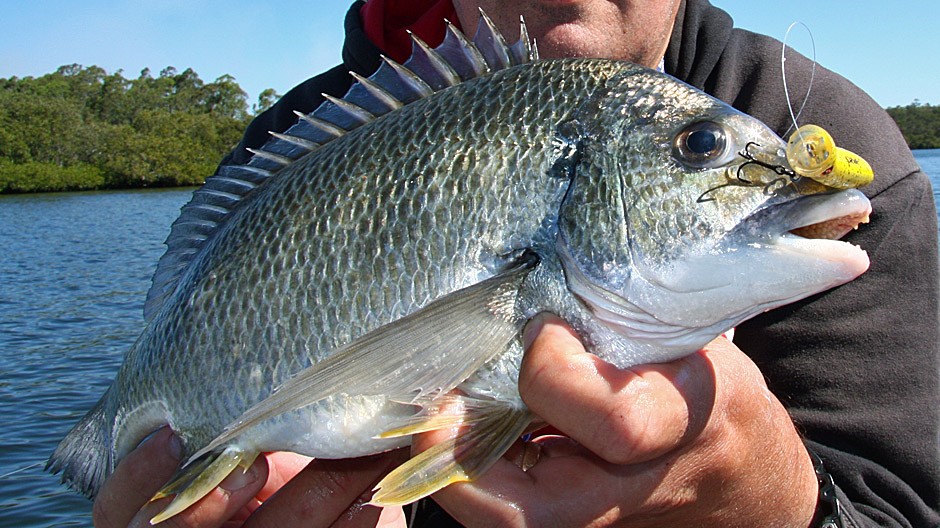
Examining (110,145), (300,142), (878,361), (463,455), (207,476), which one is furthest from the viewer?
(110,145)

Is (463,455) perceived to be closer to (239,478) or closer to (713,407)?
(713,407)

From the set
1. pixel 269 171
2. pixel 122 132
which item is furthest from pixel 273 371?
pixel 122 132

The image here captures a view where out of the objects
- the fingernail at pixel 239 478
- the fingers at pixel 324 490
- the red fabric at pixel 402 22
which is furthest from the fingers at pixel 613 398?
the red fabric at pixel 402 22

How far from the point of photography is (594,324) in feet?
5.59

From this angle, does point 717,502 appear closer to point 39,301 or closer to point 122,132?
point 39,301

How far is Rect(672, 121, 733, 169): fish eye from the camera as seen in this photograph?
1.66 m

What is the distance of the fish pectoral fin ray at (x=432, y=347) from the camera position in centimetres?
169

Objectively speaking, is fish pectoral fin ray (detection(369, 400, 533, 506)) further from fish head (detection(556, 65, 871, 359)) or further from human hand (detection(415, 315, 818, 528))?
fish head (detection(556, 65, 871, 359))

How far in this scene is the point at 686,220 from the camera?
163cm

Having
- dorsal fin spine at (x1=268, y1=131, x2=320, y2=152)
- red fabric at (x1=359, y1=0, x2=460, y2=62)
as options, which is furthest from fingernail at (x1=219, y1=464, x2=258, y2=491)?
red fabric at (x1=359, y1=0, x2=460, y2=62)

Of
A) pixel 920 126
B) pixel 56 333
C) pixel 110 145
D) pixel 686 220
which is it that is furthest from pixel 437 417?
pixel 920 126

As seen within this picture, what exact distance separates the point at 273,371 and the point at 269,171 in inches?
26.7

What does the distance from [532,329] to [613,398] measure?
0.81ft

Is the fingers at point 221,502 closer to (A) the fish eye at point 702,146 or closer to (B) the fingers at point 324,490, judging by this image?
(B) the fingers at point 324,490
